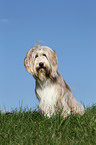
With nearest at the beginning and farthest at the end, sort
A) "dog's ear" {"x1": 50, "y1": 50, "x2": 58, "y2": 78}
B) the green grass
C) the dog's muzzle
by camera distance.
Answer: the green grass, the dog's muzzle, "dog's ear" {"x1": 50, "y1": 50, "x2": 58, "y2": 78}

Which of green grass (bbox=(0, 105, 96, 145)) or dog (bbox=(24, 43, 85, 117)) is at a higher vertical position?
dog (bbox=(24, 43, 85, 117))

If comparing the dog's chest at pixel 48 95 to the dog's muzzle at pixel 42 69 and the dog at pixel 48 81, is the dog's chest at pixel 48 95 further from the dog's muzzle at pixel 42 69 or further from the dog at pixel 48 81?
the dog's muzzle at pixel 42 69

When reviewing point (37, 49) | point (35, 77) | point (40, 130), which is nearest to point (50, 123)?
point (40, 130)

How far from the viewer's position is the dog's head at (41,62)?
6.73m

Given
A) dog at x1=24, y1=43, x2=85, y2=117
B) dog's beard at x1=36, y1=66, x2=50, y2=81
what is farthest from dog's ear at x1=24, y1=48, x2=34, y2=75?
dog's beard at x1=36, y1=66, x2=50, y2=81

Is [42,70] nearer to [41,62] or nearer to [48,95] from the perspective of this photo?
[41,62]

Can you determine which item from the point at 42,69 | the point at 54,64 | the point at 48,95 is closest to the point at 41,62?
the point at 42,69

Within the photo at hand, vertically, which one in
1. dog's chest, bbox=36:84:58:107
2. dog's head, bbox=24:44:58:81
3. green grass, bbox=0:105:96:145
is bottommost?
green grass, bbox=0:105:96:145

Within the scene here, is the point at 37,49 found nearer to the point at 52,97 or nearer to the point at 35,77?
the point at 35,77

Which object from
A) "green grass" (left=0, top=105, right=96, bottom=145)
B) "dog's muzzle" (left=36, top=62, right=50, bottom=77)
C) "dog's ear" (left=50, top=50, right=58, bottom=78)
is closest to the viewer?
"green grass" (left=0, top=105, right=96, bottom=145)

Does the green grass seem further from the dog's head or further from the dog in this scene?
the dog's head

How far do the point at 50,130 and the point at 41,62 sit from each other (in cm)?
A: 165

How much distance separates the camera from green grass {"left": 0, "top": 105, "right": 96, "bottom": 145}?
566 cm

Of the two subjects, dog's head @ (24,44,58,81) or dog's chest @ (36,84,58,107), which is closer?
dog's head @ (24,44,58,81)
